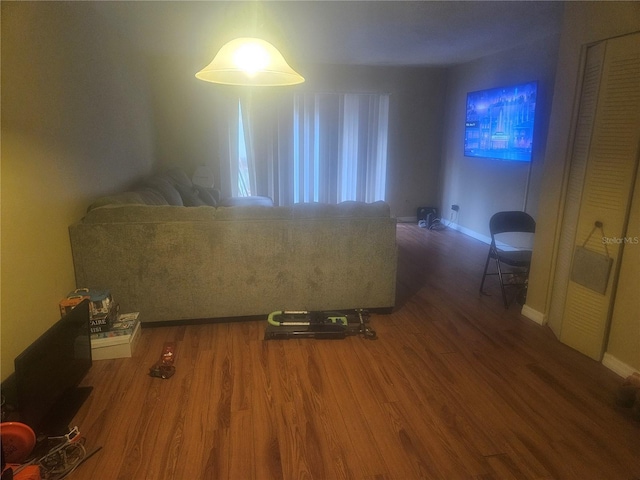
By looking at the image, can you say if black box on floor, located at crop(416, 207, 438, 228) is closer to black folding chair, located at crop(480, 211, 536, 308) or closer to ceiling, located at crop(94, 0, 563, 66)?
ceiling, located at crop(94, 0, 563, 66)

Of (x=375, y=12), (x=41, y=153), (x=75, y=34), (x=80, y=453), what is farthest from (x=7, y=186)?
(x=375, y=12)

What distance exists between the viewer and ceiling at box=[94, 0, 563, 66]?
325 centimetres

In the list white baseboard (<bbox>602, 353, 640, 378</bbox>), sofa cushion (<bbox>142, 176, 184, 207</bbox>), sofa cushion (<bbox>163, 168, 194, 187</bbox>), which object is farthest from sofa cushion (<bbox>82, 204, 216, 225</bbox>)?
white baseboard (<bbox>602, 353, 640, 378</bbox>)

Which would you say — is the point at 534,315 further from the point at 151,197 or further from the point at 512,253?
the point at 151,197

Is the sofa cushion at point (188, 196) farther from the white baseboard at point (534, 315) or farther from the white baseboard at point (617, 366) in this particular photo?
the white baseboard at point (617, 366)

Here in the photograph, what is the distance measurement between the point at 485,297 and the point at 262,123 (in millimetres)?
4041

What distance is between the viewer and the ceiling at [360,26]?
325cm

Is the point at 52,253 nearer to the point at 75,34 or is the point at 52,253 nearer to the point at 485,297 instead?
the point at 75,34

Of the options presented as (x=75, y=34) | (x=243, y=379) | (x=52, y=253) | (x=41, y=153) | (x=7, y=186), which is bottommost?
(x=243, y=379)

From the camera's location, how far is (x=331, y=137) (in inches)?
245

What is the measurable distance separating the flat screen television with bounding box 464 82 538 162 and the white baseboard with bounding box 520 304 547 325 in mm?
2058

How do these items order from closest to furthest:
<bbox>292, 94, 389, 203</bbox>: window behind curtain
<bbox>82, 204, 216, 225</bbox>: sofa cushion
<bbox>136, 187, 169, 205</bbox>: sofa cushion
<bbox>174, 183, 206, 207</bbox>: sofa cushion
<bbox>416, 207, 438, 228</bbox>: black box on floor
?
<bbox>82, 204, 216, 225</bbox>: sofa cushion
<bbox>136, 187, 169, 205</bbox>: sofa cushion
<bbox>174, 183, 206, 207</bbox>: sofa cushion
<bbox>292, 94, 389, 203</bbox>: window behind curtain
<bbox>416, 207, 438, 228</bbox>: black box on floor

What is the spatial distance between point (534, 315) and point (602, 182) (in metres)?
1.16

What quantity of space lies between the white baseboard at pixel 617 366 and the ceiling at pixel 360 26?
268cm
